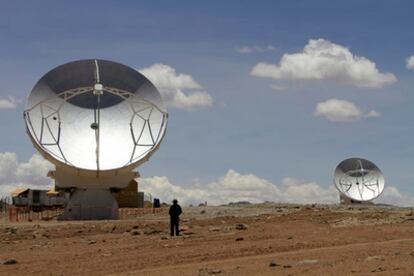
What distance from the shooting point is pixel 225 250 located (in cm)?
2544

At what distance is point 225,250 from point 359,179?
65.4 metres

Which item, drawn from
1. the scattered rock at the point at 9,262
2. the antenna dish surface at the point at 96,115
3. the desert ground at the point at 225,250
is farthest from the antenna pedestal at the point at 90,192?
the scattered rock at the point at 9,262

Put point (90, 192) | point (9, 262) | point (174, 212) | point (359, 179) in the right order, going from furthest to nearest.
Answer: point (359, 179) < point (90, 192) < point (174, 212) < point (9, 262)

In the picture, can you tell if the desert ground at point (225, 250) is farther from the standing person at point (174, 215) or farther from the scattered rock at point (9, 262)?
the standing person at point (174, 215)

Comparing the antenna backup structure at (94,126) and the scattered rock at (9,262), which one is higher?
the antenna backup structure at (94,126)

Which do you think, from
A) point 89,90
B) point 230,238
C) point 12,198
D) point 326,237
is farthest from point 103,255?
point 12,198

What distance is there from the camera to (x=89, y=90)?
5234cm

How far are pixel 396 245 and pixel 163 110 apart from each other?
2915cm

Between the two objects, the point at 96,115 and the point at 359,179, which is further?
the point at 359,179

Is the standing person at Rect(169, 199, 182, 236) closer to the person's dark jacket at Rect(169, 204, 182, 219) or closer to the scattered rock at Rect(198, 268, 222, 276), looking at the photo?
the person's dark jacket at Rect(169, 204, 182, 219)

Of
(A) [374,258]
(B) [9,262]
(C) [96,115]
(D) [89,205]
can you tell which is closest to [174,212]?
(B) [9,262]

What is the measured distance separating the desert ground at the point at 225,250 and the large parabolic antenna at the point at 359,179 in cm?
4898

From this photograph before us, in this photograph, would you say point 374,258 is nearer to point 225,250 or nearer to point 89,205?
point 225,250

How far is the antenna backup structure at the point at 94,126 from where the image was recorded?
50.8 meters
